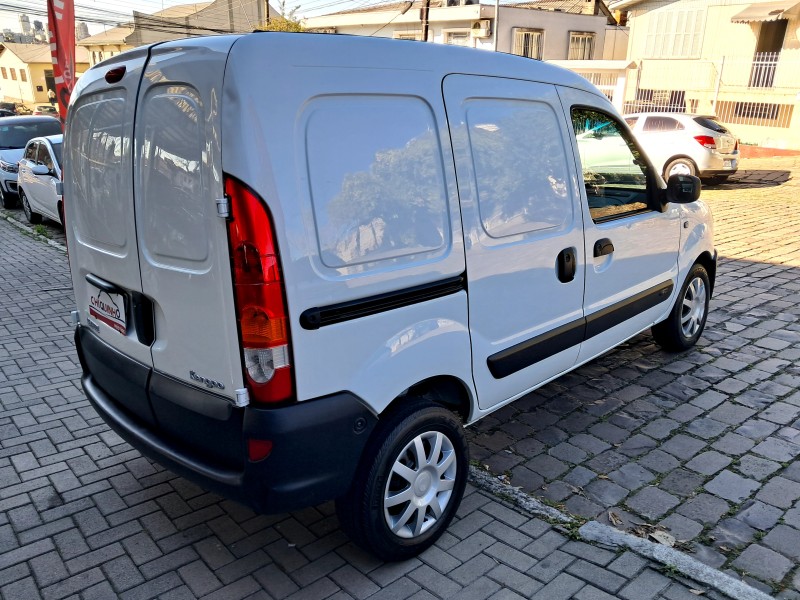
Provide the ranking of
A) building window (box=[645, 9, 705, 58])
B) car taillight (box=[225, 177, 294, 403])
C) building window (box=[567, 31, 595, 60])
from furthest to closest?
building window (box=[567, 31, 595, 60]), building window (box=[645, 9, 705, 58]), car taillight (box=[225, 177, 294, 403])

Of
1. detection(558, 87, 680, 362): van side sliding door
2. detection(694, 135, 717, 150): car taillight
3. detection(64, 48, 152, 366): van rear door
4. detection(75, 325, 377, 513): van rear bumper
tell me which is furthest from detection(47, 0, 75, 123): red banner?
detection(694, 135, 717, 150): car taillight

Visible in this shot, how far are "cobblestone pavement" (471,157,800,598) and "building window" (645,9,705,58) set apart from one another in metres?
20.3

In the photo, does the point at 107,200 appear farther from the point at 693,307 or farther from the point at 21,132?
the point at 21,132

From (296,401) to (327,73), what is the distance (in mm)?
1216

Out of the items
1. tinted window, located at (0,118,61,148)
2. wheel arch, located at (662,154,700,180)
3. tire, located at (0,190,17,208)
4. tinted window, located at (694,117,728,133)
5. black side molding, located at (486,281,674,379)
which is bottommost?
tire, located at (0,190,17,208)

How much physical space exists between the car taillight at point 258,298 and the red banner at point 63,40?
17.7ft

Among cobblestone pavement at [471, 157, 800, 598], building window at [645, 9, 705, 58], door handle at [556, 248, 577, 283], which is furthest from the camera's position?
building window at [645, 9, 705, 58]

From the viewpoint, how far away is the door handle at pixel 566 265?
11.3ft

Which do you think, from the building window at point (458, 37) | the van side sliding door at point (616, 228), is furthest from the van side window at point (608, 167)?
the building window at point (458, 37)

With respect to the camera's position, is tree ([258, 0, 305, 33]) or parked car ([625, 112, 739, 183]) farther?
tree ([258, 0, 305, 33])

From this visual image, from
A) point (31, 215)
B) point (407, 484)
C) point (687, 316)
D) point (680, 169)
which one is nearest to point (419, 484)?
point (407, 484)

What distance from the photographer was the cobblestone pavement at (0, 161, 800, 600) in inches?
108

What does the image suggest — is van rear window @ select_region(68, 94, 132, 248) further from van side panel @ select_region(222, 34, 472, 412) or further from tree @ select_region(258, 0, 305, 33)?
tree @ select_region(258, 0, 305, 33)

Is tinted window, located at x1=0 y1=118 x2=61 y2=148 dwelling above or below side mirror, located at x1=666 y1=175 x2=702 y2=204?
below
